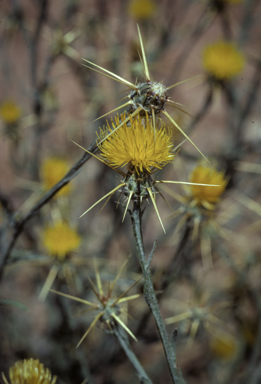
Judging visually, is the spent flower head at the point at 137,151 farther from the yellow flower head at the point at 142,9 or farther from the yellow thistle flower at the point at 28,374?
the yellow flower head at the point at 142,9

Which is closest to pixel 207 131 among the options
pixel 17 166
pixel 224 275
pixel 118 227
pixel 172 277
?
pixel 224 275

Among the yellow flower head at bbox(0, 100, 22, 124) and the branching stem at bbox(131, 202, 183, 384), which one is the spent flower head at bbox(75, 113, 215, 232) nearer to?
the branching stem at bbox(131, 202, 183, 384)

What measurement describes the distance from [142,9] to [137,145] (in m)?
1.17

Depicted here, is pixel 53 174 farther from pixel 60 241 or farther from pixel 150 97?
pixel 150 97

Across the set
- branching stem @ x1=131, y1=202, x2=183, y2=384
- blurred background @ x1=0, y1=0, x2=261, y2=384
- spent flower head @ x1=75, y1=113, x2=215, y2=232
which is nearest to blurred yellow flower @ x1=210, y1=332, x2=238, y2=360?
blurred background @ x1=0, y1=0, x2=261, y2=384

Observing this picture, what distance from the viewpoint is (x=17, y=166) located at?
1.18 m

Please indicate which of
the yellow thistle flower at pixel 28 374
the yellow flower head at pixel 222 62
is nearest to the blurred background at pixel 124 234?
the yellow flower head at pixel 222 62

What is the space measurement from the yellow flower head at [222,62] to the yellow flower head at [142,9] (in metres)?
0.49

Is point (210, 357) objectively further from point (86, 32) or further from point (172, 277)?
point (86, 32)

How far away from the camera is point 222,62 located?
0.96 metres

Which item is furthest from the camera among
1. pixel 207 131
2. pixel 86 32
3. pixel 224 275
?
pixel 207 131

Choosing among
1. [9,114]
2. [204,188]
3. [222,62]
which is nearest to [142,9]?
[222,62]

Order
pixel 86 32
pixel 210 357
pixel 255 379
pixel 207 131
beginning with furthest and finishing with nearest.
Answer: pixel 207 131 → pixel 86 32 → pixel 210 357 → pixel 255 379

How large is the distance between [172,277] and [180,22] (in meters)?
1.86
